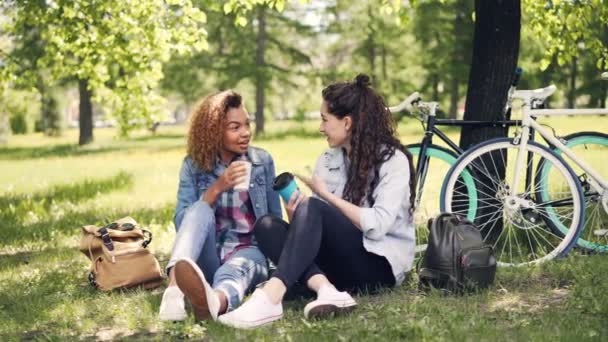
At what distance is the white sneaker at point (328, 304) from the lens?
394 centimetres

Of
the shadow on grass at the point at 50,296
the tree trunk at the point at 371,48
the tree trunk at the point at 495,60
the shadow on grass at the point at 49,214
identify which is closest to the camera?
the shadow on grass at the point at 50,296

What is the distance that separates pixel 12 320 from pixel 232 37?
81.2 feet

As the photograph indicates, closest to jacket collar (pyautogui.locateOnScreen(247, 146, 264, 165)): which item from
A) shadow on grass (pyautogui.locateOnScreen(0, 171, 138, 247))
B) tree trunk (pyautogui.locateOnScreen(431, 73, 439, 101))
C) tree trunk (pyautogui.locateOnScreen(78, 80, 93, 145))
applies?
shadow on grass (pyautogui.locateOnScreen(0, 171, 138, 247))

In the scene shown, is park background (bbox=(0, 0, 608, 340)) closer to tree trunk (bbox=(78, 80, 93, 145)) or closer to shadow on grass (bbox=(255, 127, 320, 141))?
tree trunk (bbox=(78, 80, 93, 145))

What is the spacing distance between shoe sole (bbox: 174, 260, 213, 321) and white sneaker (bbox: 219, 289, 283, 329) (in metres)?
0.12

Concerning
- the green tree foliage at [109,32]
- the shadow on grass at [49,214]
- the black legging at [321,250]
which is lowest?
the shadow on grass at [49,214]

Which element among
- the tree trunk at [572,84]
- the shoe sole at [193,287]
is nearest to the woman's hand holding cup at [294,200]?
the shoe sole at [193,287]

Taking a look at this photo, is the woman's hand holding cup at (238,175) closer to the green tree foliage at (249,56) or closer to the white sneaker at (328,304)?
the white sneaker at (328,304)

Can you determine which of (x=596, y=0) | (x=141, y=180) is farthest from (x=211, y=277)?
(x=141, y=180)

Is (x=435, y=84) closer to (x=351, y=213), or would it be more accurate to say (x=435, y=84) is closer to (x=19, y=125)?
(x=19, y=125)

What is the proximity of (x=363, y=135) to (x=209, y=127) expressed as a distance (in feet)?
3.14

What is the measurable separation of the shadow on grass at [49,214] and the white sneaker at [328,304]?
4262 millimetres

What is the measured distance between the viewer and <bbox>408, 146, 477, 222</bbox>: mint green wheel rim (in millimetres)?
5398

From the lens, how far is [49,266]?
6.11 metres
